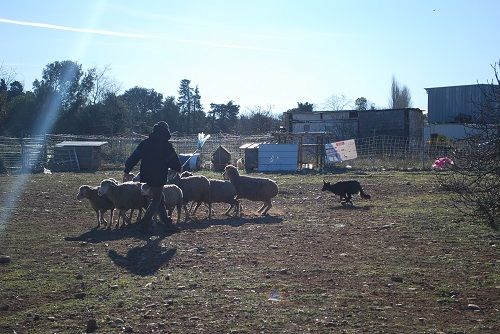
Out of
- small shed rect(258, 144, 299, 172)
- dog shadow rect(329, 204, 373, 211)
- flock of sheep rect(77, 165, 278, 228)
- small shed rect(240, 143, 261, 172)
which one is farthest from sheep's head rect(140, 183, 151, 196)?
small shed rect(240, 143, 261, 172)

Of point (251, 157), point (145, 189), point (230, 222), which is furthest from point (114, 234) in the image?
point (251, 157)

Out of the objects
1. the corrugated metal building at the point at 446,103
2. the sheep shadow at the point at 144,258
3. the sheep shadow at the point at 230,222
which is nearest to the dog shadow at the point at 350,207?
the sheep shadow at the point at 230,222

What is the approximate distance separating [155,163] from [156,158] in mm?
146

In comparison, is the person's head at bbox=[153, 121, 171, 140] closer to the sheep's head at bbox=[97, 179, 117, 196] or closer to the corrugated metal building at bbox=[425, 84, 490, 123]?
the sheep's head at bbox=[97, 179, 117, 196]

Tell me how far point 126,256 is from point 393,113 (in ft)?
152

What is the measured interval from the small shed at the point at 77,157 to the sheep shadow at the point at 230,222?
84.6 ft

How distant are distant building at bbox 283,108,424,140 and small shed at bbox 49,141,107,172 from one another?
19.7m

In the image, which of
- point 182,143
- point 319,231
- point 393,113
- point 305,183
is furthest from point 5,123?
point 319,231

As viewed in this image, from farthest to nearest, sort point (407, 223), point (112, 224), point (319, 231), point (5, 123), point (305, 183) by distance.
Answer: point (5, 123) < point (305, 183) < point (112, 224) < point (407, 223) < point (319, 231)

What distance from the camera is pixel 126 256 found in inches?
440

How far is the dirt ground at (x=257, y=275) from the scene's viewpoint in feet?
23.5

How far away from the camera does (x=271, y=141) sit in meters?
43.1

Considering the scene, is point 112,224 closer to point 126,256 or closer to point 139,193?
point 139,193

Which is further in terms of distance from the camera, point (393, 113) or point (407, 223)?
point (393, 113)
